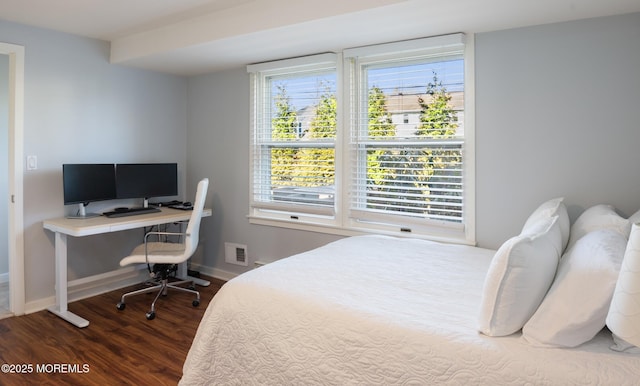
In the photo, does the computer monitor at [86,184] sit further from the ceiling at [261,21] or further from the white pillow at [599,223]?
the white pillow at [599,223]

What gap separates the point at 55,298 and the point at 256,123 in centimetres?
233

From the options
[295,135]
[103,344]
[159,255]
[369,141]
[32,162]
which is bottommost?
[103,344]

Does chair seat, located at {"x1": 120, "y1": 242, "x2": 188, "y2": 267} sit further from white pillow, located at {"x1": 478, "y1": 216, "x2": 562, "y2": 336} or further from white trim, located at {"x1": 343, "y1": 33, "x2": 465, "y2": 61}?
white pillow, located at {"x1": 478, "y1": 216, "x2": 562, "y2": 336}

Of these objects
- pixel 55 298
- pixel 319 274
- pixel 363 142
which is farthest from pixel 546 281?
pixel 55 298

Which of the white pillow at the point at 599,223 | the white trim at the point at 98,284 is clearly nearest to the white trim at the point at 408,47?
the white pillow at the point at 599,223

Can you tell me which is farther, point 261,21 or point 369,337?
point 261,21

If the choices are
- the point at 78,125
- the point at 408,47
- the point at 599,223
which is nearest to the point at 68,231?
the point at 78,125

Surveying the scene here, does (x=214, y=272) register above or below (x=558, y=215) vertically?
below

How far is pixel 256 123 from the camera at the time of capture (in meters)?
4.16

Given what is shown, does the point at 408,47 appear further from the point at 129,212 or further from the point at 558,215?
the point at 129,212

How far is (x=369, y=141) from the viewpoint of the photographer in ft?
11.4

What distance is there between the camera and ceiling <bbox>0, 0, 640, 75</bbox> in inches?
97.0

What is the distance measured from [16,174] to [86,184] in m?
0.49

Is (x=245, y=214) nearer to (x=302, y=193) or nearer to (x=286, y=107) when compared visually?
(x=302, y=193)
